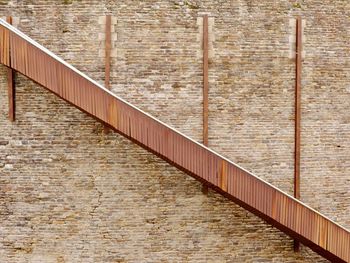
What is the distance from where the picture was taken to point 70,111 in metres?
6.89

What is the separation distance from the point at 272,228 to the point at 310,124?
2171 millimetres

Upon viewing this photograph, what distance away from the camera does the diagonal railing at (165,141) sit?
596 centimetres

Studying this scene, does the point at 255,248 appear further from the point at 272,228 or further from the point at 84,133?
the point at 84,133

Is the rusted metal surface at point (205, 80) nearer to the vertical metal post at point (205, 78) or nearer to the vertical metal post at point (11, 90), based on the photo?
the vertical metal post at point (205, 78)

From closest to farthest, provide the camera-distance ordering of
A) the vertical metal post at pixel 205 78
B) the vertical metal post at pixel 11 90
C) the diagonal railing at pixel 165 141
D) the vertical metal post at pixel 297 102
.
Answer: the diagonal railing at pixel 165 141
the vertical metal post at pixel 11 90
the vertical metal post at pixel 205 78
the vertical metal post at pixel 297 102

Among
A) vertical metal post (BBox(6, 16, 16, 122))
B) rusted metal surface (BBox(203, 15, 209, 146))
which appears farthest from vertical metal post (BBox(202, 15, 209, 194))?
vertical metal post (BBox(6, 16, 16, 122))

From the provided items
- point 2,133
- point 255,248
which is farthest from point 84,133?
point 255,248

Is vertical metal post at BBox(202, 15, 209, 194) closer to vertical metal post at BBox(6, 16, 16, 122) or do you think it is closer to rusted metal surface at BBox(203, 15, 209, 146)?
rusted metal surface at BBox(203, 15, 209, 146)

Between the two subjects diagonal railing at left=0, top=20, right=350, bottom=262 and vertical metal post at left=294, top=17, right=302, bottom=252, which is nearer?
diagonal railing at left=0, top=20, right=350, bottom=262

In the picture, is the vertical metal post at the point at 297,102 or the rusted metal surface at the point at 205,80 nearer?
the rusted metal surface at the point at 205,80

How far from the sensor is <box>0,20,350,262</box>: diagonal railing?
5961 millimetres

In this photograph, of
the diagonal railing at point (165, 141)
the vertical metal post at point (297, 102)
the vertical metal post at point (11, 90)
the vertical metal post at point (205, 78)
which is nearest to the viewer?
the diagonal railing at point (165, 141)

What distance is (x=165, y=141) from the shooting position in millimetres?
6145

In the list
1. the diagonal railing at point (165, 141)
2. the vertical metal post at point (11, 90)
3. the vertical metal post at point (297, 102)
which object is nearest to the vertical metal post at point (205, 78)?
the diagonal railing at point (165, 141)
